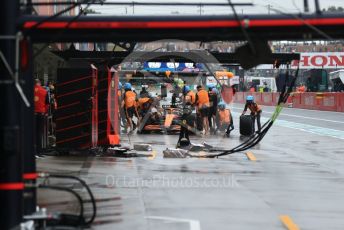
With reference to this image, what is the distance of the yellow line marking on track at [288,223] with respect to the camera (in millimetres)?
9359

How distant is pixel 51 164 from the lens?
15.7 meters

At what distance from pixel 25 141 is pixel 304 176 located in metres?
8.92

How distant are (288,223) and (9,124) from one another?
15.4 ft

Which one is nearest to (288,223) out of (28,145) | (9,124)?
(28,145)

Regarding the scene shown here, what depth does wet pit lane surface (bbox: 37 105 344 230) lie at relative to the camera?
977 cm

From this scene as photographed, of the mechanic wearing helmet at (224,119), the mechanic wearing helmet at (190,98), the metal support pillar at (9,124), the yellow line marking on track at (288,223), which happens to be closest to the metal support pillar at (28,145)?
the metal support pillar at (9,124)

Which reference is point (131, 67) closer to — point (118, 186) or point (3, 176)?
point (118, 186)

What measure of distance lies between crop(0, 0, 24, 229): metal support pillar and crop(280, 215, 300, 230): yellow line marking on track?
4.19m

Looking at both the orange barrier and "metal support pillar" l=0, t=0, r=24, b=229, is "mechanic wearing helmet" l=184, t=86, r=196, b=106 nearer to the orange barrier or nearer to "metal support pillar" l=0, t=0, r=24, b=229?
the orange barrier

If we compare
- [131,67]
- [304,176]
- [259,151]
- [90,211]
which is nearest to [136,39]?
[90,211]

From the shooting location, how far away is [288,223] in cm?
963

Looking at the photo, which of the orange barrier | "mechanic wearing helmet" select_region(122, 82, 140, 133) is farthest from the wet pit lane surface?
the orange barrier

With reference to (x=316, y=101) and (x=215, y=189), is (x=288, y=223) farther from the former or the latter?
(x=316, y=101)

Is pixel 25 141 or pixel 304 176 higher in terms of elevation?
pixel 25 141
